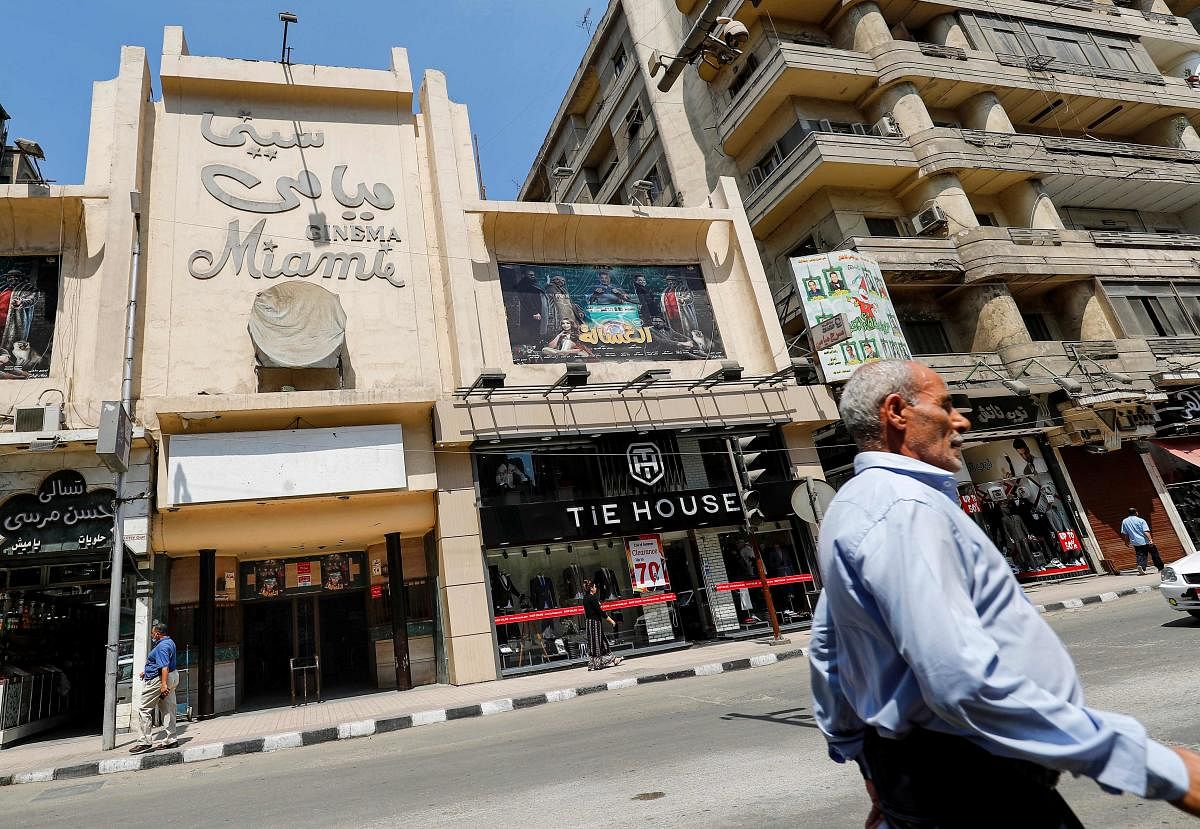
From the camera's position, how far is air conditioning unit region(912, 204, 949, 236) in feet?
68.3

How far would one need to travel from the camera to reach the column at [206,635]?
13008 mm

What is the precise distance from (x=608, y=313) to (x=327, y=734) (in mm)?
11417

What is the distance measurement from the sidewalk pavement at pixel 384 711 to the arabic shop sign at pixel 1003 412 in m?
5.31

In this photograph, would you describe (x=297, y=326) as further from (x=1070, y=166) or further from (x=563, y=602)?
(x=1070, y=166)

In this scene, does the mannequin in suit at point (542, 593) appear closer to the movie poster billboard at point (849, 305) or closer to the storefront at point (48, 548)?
the storefront at point (48, 548)

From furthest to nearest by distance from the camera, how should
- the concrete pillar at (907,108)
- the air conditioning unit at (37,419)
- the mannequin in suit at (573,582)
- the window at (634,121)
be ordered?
the window at (634,121) < the concrete pillar at (907,108) < the mannequin in suit at (573,582) < the air conditioning unit at (37,419)

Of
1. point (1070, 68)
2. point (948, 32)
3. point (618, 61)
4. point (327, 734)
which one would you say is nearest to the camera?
point (327, 734)

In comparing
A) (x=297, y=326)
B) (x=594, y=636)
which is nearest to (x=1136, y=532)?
(x=594, y=636)

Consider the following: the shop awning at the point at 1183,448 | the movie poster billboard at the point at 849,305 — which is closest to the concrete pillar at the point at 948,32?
the movie poster billboard at the point at 849,305

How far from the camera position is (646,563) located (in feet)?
50.8

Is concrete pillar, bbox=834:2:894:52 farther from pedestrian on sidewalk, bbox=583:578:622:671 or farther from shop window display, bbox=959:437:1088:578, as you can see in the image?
pedestrian on sidewalk, bbox=583:578:622:671

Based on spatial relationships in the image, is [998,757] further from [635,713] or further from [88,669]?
[88,669]

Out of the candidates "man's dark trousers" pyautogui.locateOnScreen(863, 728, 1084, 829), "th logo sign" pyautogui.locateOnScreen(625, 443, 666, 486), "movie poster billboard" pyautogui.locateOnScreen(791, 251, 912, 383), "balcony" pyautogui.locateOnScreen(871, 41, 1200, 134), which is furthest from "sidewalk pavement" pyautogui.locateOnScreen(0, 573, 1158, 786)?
"balcony" pyautogui.locateOnScreen(871, 41, 1200, 134)

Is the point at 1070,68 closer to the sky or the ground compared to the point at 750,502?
closer to the sky
